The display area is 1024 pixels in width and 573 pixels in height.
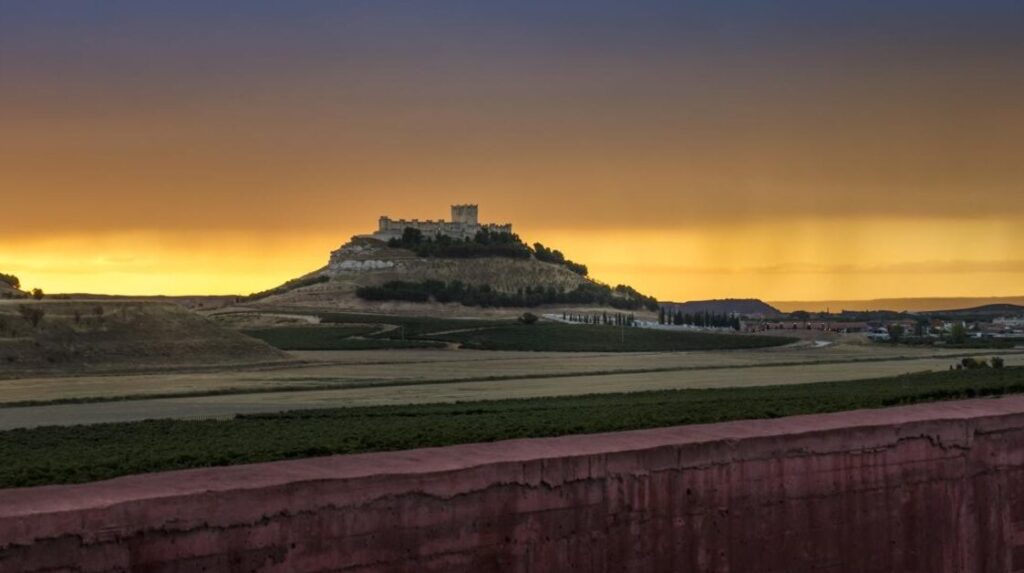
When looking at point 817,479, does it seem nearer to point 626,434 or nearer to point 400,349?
point 626,434

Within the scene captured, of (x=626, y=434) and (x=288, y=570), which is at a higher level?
(x=626, y=434)

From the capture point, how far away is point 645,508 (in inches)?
460

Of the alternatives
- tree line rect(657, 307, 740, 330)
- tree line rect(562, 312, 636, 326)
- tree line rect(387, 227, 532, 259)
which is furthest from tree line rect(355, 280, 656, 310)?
tree line rect(657, 307, 740, 330)

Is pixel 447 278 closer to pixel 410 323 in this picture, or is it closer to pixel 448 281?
pixel 448 281

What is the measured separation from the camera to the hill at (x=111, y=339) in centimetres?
5387

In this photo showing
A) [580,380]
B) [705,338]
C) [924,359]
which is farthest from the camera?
[705,338]

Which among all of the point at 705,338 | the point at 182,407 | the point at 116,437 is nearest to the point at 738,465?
the point at 116,437

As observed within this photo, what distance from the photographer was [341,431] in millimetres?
13797

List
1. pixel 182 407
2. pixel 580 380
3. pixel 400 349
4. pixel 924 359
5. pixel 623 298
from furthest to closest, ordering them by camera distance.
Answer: pixel 623 298 → pixel 400 349 → pixel 924 359 → pixel 580 380 → pixel 182 407

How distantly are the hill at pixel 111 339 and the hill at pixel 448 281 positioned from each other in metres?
74.4

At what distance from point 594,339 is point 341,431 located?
79879 millimetres

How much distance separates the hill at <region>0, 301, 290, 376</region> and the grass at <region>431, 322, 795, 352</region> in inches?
991

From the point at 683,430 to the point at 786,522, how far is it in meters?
1.26

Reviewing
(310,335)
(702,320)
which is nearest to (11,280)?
(310,335)
